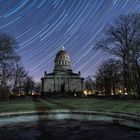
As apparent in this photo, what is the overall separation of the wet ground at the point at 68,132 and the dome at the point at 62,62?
107 m

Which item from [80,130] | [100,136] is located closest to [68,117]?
[80,130]

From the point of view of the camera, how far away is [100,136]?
40.6 ft

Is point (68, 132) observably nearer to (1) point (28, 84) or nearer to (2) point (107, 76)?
(2) point (107, 76)

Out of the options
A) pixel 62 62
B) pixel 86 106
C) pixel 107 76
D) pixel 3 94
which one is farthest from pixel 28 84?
pixel 86 106

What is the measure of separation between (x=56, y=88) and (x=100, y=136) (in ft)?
356

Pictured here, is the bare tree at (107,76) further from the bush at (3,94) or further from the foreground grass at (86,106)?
the foreground grass at (86,106)

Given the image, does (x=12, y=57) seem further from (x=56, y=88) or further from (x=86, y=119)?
(x=56, y=88)

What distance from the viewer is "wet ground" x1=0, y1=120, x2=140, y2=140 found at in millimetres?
12328

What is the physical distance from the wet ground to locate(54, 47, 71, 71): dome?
352ft

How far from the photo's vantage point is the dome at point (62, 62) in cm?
12489

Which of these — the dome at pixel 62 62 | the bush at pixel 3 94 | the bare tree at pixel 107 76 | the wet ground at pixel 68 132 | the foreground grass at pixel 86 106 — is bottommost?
the wet ground at pixel 68 132

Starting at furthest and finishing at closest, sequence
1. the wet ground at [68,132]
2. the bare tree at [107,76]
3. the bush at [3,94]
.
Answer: the bare tree at [107,76], the bush at [3,94], the wet ground at [68,132]

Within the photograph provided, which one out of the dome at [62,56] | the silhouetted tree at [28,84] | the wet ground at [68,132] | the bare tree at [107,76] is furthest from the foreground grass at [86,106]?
the dome at [62,56]

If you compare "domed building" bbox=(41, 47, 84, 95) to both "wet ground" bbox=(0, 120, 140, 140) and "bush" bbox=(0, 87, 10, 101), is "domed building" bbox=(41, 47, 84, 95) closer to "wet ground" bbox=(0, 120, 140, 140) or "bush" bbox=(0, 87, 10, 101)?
"bush" bbox=(0, 87, 10, 101)
